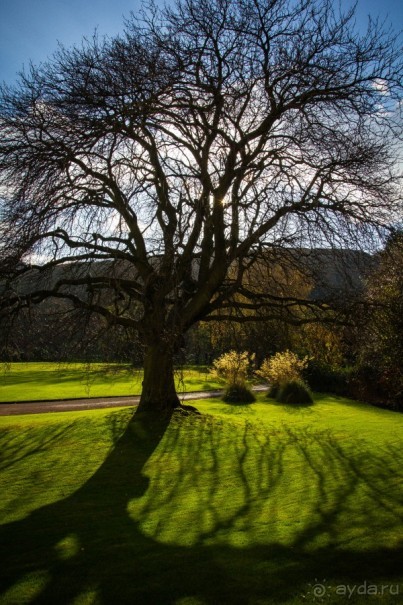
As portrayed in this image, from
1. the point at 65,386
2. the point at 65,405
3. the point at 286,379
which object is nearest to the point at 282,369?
the point at 286,379

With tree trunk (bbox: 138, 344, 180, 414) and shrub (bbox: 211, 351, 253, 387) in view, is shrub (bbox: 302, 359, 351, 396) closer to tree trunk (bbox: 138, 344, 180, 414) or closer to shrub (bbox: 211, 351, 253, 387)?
shrub (bbox: 211, 351, 253, 387)

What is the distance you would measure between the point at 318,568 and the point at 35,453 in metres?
8.37

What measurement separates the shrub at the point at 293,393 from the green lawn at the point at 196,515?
1070cm

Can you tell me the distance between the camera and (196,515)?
23.7ft

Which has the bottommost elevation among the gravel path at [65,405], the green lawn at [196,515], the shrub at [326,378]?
the green lawn at [196,515]

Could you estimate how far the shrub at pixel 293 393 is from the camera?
82.9ft

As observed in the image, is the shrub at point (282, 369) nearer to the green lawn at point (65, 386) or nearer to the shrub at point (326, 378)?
the green lawn at point (65, 386)

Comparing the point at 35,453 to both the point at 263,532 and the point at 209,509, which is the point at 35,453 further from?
the point at 263,532

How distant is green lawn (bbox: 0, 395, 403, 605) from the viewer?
15.6ft

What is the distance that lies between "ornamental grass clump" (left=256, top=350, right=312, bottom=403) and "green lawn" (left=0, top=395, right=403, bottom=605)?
1085 cm

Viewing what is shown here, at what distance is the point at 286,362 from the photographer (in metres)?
27.4

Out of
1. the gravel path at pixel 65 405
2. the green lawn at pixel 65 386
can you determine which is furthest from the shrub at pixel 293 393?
the gravel path at pixel 65 405

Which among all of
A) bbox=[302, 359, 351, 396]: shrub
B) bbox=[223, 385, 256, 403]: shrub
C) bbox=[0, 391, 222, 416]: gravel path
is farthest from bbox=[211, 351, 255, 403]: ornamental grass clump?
bbox=[302, 359, 351, 396]: shrub

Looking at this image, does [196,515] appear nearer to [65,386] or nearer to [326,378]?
[65,386]
